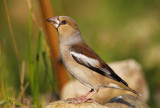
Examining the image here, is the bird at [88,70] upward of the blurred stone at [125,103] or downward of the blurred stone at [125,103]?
upward

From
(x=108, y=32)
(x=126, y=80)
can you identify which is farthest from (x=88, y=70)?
(x=108, y=32)

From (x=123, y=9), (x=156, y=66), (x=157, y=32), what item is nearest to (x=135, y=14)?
(x=123, y=9)

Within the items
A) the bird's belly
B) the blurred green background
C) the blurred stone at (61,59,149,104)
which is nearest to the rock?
the bird's belly

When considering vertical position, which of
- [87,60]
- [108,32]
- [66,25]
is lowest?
[108,32]

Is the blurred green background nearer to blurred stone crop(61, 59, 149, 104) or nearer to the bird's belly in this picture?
blurred stone crop(61, 59, 149, 104)

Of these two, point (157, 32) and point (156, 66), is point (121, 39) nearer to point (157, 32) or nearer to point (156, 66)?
point (157, 32)

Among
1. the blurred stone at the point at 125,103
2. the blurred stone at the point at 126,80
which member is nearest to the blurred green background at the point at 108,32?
the blurred stone at the point at 126,80

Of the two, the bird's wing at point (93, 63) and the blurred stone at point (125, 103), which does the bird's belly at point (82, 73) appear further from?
the blurred stone at point (125, 103)

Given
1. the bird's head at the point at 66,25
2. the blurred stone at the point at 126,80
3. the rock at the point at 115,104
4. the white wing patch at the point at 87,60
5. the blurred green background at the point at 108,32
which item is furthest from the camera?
the blurred green background at the point at 108,32

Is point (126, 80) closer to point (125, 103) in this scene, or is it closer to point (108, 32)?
point (125, 103)
